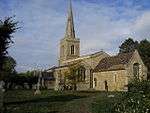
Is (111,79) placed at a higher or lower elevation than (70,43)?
lower

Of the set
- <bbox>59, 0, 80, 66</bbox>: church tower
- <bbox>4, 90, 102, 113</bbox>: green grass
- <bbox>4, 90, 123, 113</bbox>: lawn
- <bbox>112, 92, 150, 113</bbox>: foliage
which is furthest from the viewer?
<bbox>59, 0, 80, 66</bbox>: church tower

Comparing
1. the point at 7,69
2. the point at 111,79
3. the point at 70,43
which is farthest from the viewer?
the point at 70,43

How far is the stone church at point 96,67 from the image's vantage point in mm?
71344

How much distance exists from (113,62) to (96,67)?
7312mm

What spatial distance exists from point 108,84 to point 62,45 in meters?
31.0

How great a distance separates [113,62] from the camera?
251 feet

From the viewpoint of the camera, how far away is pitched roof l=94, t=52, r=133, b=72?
72.3 meters

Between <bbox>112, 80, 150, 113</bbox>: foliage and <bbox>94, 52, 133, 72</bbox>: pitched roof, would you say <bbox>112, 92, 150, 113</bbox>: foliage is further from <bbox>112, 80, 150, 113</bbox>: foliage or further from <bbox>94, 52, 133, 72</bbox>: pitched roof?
<bbox>94, 52, 133, 72</bbox>: pitched roof

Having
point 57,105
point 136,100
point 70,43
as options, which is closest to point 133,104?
point 136,100

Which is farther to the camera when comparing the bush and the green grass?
the green grass

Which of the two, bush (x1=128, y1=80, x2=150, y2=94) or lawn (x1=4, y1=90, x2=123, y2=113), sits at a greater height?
bush (x1=128, y1=80, x2=150, y2=94)

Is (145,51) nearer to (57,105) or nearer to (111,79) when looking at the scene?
(111,79)

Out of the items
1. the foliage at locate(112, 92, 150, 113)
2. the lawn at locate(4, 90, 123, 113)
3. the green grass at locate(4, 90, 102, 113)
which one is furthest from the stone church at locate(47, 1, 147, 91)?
the foliage at locate(112, 92, 150, 113)

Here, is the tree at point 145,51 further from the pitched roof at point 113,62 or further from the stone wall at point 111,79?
the stone wall at point 111,79
